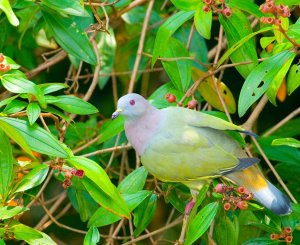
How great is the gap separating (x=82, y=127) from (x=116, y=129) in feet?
1.96

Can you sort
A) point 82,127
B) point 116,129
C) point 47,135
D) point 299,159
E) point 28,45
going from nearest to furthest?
1. point 47,135
2. point 116,129
3. point 299,159
4. point 82,127
5. point 28,45

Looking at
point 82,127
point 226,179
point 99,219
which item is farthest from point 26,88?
point 82,127

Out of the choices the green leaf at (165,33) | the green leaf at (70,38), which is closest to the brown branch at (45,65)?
the green leaf at (70,38)

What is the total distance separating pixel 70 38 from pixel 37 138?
793mm

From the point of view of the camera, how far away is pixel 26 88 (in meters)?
2.14

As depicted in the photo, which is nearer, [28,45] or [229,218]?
[229,218]

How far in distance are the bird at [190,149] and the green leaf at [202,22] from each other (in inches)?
10.1

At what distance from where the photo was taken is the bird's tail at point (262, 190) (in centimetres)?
235

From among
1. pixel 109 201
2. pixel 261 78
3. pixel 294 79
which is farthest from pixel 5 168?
pixel 294 79

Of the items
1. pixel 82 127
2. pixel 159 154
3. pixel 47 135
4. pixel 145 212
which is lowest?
pixel 82 127

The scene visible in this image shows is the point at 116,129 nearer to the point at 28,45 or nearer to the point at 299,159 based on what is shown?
the point at 299,159

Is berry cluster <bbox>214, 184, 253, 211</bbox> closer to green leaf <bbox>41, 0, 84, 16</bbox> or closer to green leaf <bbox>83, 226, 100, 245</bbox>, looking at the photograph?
green leaf <bbox>83, 226, 100, 245</bbox>

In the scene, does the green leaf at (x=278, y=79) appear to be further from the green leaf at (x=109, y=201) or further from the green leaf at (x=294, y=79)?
the green leaf at (x=109, y=201)

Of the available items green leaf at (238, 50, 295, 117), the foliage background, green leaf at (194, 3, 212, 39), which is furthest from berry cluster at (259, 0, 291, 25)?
green leaf at (194, 3, 212, 39)
